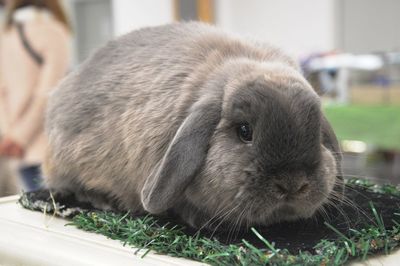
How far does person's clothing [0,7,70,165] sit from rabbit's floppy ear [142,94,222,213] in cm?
129

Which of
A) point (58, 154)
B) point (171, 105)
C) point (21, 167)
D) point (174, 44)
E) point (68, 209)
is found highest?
point (174, 44)

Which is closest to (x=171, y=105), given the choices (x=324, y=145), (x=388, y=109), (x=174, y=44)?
(x=174, y=44)

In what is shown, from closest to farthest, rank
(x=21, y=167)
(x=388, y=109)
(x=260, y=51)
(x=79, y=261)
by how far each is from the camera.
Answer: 1. (x=79, y=261)
2. (x=260, y=51)
3. (x=21, y=167)
4. (x=388, y=109)

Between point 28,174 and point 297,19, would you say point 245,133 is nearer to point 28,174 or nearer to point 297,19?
point 28,174

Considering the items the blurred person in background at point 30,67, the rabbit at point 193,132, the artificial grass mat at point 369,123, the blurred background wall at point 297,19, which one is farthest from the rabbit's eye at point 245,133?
the blurred background wall at point 297,19

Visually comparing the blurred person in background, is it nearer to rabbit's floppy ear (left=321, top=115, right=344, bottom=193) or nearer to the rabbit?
the rabbit

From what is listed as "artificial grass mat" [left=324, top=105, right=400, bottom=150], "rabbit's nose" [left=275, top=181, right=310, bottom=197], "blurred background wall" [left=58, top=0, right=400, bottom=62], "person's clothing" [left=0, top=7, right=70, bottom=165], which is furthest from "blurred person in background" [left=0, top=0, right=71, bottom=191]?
"blurred background wall" [left=58, top=0, right=400, bottom=62]

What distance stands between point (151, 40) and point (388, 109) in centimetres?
176

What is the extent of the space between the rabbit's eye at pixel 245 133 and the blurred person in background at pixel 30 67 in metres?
1.37

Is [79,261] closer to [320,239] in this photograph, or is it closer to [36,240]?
[36,240]

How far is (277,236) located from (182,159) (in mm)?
225

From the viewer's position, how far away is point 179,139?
3.34 feet

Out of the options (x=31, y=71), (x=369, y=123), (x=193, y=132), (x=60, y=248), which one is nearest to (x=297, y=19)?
(x=369, y=123)

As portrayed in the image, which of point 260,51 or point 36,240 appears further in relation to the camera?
point 260,51
